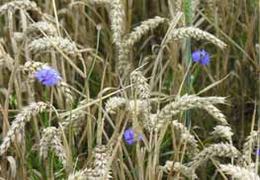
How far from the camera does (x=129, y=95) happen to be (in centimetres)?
172

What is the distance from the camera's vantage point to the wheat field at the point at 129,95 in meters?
1.40

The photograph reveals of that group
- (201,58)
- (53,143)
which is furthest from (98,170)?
(201,58)

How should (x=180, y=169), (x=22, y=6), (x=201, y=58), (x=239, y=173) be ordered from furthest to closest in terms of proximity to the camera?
(x=201, y=58) < (x=22, y=6) < (x=180, y=169) < (x=239, y=173)

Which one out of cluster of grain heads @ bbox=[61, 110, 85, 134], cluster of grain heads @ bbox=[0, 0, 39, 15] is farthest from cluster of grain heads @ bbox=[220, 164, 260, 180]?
cluster of grain heads @ bbox=[0, 0, 39, 15]

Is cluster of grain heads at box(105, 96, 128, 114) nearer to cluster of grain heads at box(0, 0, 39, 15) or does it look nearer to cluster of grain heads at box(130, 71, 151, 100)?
cluster of grain heads at box(130, 71, 151, 100)

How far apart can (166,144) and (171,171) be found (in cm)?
32

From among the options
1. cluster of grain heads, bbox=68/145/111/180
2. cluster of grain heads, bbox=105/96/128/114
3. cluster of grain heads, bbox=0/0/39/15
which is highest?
cluster of grain heads, bbox=0/0/39/15

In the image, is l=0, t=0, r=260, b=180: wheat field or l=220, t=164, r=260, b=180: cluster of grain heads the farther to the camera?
l=0, t=0, r=260, b=180: wheat field

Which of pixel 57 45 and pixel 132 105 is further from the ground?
pixel 57 45

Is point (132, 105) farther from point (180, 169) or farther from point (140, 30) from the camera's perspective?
point (140, 30)

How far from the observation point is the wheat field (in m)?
1.40

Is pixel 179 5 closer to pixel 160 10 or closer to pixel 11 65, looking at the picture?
pixel 11 65

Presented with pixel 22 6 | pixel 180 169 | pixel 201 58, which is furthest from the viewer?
pixel 201 58

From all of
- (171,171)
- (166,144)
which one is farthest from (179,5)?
(171,171)
